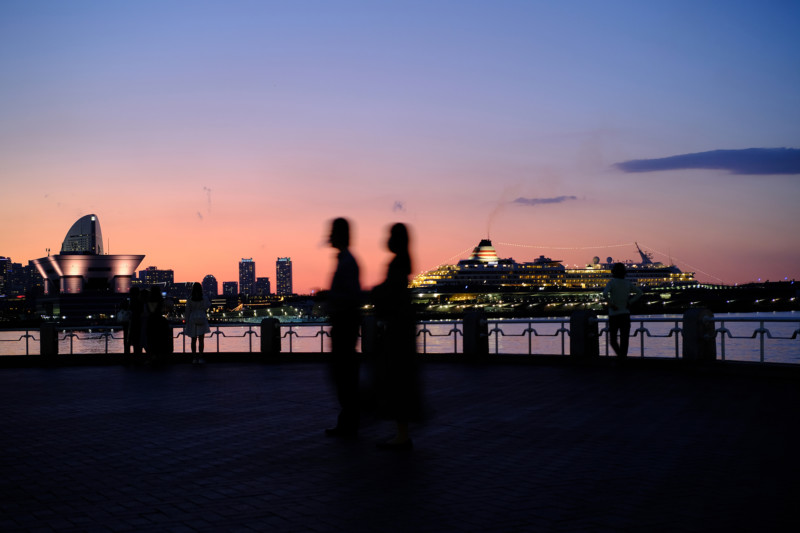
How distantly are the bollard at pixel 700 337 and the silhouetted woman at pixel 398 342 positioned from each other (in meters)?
9.77

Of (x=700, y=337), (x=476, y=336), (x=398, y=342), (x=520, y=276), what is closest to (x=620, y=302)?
(x=700, y=337)

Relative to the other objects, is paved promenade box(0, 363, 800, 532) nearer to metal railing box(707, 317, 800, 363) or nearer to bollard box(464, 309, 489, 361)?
metal railing box(707, 317, 800, 363)

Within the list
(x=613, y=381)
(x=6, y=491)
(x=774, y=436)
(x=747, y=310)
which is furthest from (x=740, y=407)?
(x=747, y=310)

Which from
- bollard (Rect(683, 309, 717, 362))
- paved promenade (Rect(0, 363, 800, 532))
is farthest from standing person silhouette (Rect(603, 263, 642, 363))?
paved promenade (Rect(0, 363, 800, 532))

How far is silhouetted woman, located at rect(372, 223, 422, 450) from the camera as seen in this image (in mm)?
7750

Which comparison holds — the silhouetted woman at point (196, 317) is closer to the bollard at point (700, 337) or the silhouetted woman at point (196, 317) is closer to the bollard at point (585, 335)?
the bollard at point (585, 335)

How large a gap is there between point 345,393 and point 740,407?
5225 mm

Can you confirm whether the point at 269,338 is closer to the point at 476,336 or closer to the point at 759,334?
the point at 476,336

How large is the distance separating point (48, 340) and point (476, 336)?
11.7 m

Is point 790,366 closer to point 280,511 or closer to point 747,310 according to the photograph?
point 280,511

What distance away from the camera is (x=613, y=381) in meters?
14.0

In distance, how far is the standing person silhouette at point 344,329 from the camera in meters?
8.41

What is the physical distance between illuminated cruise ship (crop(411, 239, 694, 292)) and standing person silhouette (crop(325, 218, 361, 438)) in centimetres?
11546

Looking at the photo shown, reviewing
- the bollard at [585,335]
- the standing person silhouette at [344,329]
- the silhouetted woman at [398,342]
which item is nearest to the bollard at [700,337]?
the bollard at [585,335]
